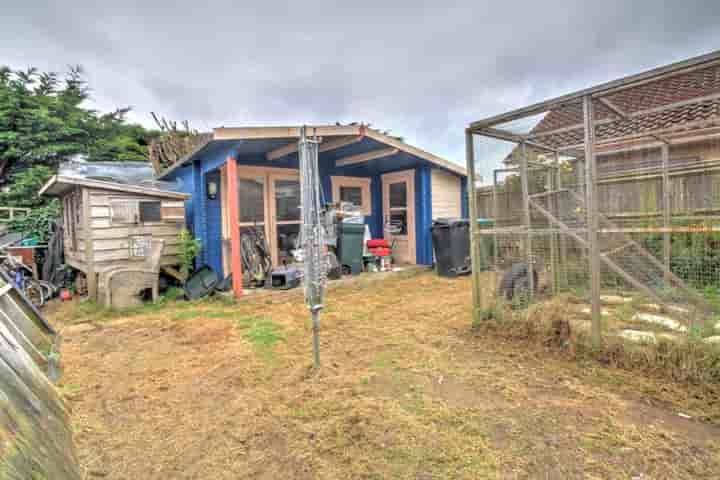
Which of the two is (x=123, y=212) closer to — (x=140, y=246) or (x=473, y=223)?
(x=140, y=246)

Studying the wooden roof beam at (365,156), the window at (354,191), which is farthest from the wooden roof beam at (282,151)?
the window at (354,191)

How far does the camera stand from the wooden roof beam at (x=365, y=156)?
6098mm

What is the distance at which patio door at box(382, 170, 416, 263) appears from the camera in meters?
7.64

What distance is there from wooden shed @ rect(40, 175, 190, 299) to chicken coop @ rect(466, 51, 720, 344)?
507cm

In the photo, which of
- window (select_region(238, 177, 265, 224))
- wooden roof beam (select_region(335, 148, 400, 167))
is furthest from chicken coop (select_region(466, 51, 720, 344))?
window (select_region(238, 177, 265, 224))

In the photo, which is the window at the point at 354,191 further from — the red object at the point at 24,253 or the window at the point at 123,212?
the red object at the point at 24,253

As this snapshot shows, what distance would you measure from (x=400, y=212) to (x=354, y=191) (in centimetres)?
117

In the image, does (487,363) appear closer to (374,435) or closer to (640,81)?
(374,435)

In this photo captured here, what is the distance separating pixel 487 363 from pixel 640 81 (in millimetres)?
2245

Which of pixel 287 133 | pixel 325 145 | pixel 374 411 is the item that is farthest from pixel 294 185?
pixel 374 411

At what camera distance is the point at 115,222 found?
214 inches

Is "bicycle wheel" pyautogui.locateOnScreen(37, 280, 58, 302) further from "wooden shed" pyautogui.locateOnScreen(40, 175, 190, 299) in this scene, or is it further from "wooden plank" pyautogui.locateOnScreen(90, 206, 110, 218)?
"wooden plank" pyautogui.locateOnScreen(90, 206, 110, 218)

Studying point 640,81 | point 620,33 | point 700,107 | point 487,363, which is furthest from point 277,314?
point 620,33

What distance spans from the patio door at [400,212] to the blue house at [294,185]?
23 mm
